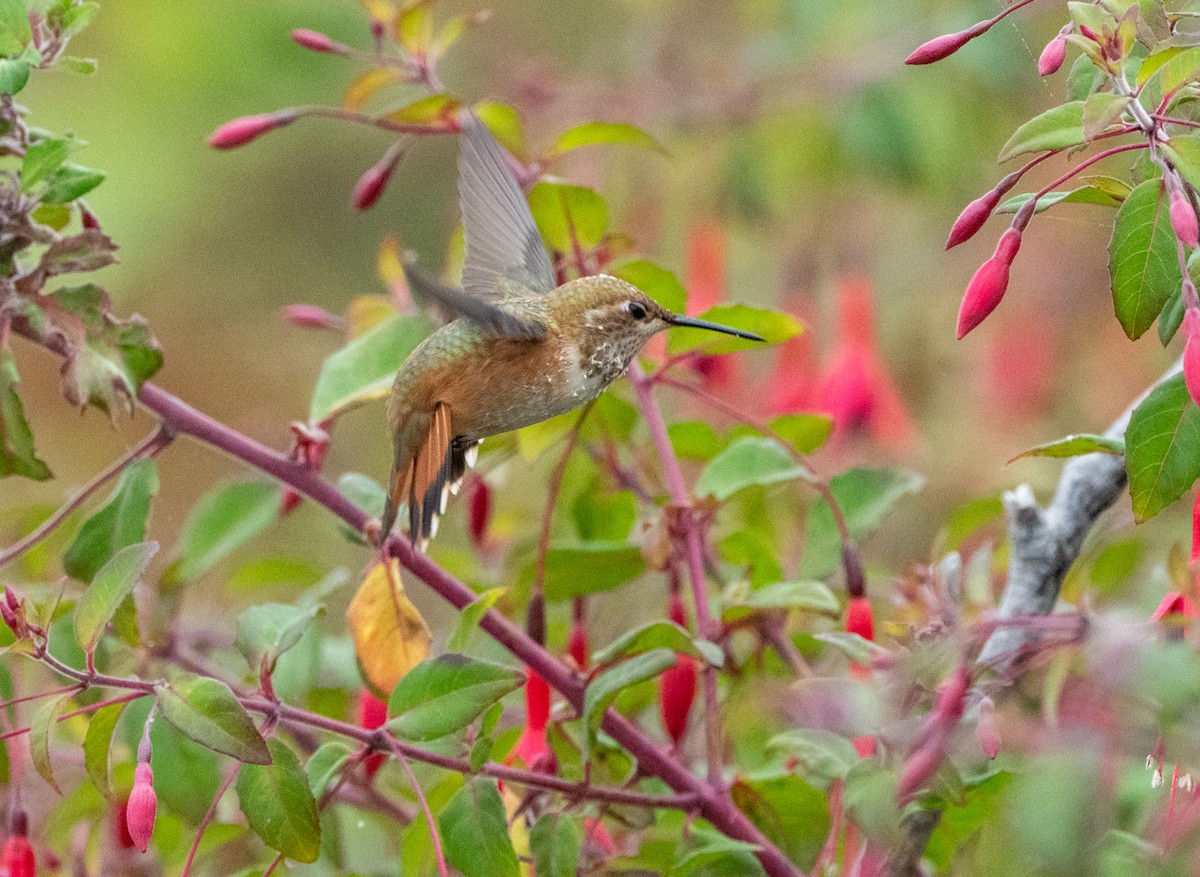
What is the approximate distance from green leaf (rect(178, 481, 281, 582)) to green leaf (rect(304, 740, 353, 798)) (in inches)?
10.2

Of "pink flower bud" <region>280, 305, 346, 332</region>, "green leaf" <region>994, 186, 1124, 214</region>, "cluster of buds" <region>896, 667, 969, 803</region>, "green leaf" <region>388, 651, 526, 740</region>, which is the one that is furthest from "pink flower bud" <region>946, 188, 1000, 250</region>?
A: "pink flower bud" <region>280, 305, 346, 332</region>

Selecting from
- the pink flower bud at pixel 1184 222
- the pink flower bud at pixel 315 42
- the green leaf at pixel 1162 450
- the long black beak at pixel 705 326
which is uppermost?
the pink flower bud at pixel 315 42

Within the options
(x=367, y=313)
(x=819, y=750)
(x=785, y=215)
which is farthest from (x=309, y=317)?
(x=785, y=215)

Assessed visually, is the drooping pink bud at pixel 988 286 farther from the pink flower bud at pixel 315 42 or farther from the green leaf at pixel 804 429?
the pink flower bud at pixel 315 42

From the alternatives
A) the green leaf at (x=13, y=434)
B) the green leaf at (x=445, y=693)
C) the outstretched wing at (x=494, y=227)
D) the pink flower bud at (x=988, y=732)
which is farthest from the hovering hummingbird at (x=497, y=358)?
the pink flower bud at (x=988, y=732)

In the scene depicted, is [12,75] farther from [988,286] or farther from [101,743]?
[988,286]

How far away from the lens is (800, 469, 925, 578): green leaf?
91 cm

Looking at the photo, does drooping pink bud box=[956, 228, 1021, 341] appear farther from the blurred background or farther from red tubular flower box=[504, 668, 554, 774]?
the blurred background

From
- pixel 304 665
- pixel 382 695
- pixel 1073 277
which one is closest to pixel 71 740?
pixel 304 665

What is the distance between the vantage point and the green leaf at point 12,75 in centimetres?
72

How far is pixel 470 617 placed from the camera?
2.39ft

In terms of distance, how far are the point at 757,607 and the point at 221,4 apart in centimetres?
245

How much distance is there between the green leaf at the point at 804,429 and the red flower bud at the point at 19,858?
52cm

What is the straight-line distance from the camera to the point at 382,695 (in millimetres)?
806
